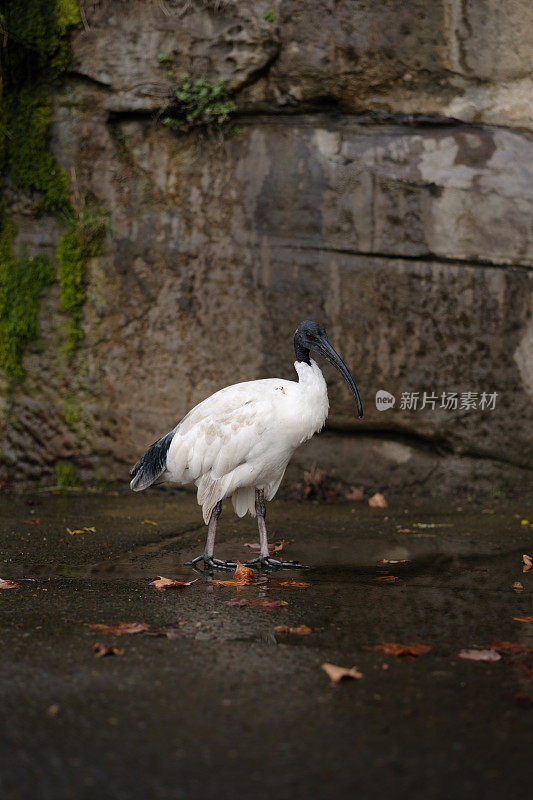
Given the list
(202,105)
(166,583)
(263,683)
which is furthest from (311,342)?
(202,105)

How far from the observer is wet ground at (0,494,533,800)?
2025 millimetres

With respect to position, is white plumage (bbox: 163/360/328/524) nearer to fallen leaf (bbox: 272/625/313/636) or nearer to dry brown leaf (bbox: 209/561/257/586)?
dry brown leaf (bbox: 209/561/257/586)

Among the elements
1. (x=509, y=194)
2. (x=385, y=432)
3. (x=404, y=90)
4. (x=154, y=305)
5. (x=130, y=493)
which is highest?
(x=404, y=90)

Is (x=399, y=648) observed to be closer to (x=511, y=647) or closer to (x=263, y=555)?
(x=511, y=647)

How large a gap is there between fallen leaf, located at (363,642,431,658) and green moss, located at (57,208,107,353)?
497cm

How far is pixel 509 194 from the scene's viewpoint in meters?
6.96

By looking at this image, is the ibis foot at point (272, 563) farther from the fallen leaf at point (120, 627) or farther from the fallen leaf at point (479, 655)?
the fallen leaf at point (479, 655)

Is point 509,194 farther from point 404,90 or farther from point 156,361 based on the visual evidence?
point 156,361

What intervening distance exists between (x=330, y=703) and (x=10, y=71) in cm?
664

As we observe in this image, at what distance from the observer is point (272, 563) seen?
465 cm

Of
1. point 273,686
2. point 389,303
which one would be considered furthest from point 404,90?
point 273,686

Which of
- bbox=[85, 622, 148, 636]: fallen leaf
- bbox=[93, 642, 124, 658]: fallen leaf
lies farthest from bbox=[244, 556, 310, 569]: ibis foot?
bbox=[93, 642, 124, 658]: fallen leaf

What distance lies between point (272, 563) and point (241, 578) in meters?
0.42

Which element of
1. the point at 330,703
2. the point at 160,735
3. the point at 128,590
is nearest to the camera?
the point at 160,735
